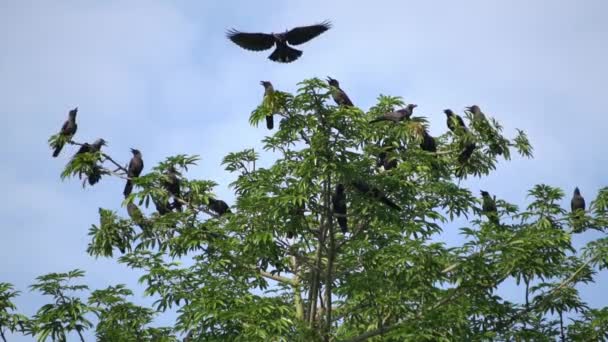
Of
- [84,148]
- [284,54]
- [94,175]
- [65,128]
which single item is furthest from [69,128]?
[284,54]

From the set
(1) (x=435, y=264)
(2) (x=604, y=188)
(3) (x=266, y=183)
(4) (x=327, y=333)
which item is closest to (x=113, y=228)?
(3) (x=266, y=183)

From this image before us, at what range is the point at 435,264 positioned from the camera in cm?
1315

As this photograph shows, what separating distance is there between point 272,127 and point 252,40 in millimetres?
5062

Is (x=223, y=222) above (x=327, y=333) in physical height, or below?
A: above

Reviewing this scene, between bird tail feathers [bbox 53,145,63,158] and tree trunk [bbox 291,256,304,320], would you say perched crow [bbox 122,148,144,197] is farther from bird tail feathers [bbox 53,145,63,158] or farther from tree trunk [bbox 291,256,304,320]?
tree trunk [bbox 291,256,304,320]

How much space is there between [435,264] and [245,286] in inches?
111

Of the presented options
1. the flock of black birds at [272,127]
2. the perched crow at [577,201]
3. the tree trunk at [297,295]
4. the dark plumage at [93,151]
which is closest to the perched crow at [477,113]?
the flock of black birds at [272,127]

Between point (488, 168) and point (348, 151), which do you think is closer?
point (348, 151)

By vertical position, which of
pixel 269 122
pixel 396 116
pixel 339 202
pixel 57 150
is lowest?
pixel 339 202

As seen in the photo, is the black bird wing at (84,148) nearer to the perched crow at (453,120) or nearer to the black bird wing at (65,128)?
the black bird wing at (65,128)

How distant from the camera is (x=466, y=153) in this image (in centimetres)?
1605

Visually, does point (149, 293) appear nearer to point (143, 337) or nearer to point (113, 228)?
point (143, 337)

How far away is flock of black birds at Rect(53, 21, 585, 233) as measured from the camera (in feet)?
44.5

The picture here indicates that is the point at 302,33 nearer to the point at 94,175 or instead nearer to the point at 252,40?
the point at 252,40
